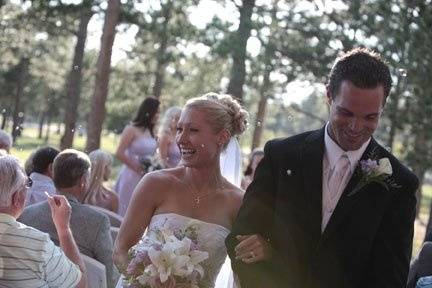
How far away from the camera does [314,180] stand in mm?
3006

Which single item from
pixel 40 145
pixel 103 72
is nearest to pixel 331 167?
pixel 103 72

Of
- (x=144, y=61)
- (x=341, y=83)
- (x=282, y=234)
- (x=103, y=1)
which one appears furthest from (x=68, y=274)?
(x=144, y=61)

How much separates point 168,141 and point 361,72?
5.53m

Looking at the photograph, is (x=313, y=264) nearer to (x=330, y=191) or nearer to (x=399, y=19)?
(x=330, y=191)

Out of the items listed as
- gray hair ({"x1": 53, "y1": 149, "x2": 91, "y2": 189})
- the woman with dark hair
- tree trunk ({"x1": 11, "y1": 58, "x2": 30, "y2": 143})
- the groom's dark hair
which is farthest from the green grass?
the groom's dark hair

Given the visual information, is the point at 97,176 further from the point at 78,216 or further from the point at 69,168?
the point at 78,216

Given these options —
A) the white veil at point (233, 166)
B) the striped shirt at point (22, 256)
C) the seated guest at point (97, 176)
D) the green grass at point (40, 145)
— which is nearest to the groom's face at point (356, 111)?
the striped shirt at point (22, 256)

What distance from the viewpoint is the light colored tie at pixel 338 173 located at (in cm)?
307

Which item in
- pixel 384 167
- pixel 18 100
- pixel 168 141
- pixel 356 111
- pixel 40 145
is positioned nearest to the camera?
pixel 356 111

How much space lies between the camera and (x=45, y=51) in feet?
129

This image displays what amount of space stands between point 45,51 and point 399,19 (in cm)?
2803

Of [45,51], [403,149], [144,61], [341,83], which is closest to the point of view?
[341,83]

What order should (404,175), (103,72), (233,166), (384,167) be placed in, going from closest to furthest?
(384,167)
(404,175)
(233,166)
(103,72)

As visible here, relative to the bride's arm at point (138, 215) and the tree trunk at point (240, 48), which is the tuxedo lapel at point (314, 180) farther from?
the tree trunk at point (240, 48)
